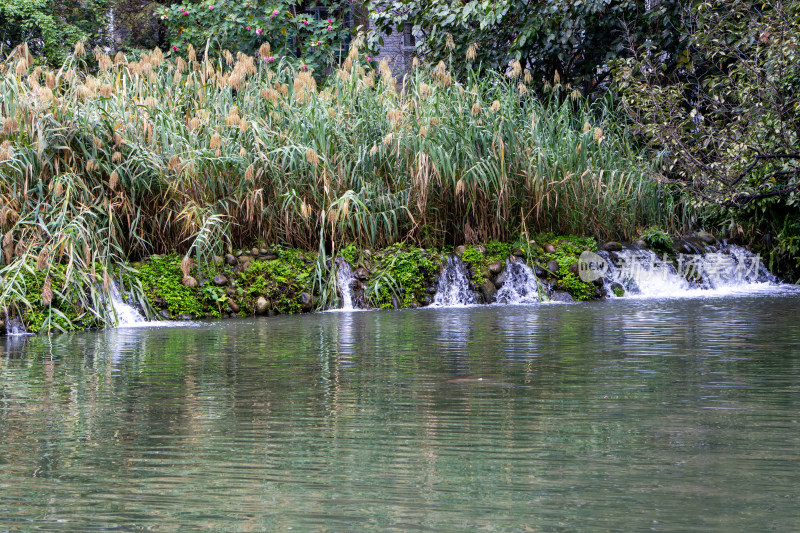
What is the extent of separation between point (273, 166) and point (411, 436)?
26.0 feet

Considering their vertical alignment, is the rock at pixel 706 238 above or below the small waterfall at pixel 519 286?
above

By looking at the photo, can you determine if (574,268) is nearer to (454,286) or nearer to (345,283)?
(454,286)

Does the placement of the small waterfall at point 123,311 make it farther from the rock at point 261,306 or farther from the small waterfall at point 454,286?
the small waterfall at point 454,286

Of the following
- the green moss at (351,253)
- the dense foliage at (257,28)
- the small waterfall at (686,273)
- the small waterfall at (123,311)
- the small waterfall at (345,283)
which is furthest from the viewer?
the dense foliage at (257,28)

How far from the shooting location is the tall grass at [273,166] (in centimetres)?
1038

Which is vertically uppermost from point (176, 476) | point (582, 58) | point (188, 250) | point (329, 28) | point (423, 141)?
point (329, 28)

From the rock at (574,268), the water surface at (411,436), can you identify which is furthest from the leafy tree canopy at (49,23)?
the water surface at (411,436)

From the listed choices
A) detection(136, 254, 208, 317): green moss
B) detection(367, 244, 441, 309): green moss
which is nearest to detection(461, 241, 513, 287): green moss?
detection(367, 244, 441, 309): green moss

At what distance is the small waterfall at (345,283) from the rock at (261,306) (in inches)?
32.9

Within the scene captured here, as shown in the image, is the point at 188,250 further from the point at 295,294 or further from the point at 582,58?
the point at 582,58

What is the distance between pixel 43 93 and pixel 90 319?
2.58 meters

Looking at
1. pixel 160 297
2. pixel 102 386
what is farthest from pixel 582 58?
pixel 102 386

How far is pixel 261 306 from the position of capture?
35.3ft

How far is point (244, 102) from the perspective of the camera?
40.8 ft
